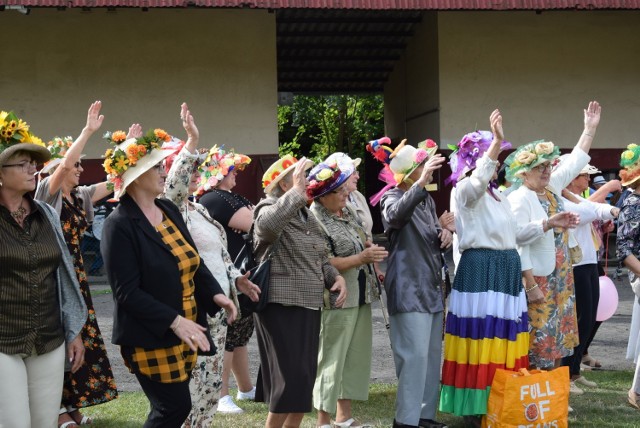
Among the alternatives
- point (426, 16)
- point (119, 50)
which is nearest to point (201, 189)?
point (119, 50)

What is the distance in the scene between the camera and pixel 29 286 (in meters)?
4.46

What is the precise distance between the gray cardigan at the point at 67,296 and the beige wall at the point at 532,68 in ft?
41.6

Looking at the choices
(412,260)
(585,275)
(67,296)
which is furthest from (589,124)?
(67,296)

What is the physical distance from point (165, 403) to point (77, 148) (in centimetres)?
179

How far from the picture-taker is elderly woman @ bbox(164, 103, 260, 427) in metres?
5.49

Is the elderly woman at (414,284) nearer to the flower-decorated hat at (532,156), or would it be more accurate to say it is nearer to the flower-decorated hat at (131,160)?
the flower-decorated hat at (532,156)

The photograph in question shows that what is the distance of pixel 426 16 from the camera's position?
58.3ft

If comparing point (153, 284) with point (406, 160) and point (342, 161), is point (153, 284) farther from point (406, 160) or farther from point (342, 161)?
point (406, 160)

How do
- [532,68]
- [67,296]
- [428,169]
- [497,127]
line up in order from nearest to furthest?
[67,296] < [497,127] < [428,169] < [532,68]

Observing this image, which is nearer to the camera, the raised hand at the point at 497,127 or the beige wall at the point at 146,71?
the raised hand at the point at 497,127

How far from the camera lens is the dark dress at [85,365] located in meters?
6.07

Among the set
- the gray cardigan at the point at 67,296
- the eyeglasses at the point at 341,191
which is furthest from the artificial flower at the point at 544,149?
the gray cardigan at the point at 67,296

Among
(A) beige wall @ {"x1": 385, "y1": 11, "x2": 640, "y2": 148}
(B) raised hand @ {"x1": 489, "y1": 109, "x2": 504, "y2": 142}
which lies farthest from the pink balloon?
(A) beige wall @ {"x1": 385, "y1": 11, "x2": 640, "y2": 148}

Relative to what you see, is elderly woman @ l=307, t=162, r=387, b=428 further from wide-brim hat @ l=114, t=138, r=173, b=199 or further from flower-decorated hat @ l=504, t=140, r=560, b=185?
wide-brim hat @ l=114, t=138, r=173, b=199
